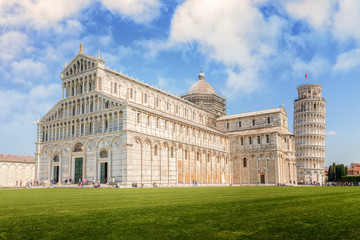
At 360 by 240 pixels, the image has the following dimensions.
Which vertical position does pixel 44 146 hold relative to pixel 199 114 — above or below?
below

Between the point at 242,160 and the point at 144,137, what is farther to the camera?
the point at 242,160

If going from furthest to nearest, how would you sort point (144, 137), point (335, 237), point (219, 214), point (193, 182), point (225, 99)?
point (225, 99) < point (193, 182) < point (144, 137) < point (219, 214) < point (335, 237)

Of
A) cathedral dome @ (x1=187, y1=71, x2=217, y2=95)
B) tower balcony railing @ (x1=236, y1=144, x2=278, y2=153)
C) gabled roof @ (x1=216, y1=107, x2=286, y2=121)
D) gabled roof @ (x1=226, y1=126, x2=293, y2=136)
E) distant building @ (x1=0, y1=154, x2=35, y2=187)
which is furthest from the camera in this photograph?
cathedral dome @ (x1=187, y1=71, x2=217, y2=95)

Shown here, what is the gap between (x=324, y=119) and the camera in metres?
97.4

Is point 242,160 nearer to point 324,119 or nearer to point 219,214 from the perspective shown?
point 324,119

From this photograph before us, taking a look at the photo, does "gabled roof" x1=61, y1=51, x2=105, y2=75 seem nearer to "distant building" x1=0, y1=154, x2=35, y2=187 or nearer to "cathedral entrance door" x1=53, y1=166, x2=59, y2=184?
"cathedral entrance door" x1=53, y1=166, x2=59, y2=184

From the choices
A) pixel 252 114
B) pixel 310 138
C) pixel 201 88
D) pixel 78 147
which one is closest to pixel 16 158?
pixel 78 147

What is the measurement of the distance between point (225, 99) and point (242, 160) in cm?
2037

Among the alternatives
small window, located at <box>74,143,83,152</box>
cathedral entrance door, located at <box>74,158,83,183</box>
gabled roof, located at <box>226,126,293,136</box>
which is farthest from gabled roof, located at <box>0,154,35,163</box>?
gabled roof, located at <box>226,126,293,136</box>

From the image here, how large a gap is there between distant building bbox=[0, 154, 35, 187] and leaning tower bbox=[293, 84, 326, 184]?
7172cm

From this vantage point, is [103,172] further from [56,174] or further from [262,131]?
[262,131]

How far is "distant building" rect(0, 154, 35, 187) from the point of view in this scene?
67.9 meters

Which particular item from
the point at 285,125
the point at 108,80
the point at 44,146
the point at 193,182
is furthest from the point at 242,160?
the point at 44,146

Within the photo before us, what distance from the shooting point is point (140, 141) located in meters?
45.8
